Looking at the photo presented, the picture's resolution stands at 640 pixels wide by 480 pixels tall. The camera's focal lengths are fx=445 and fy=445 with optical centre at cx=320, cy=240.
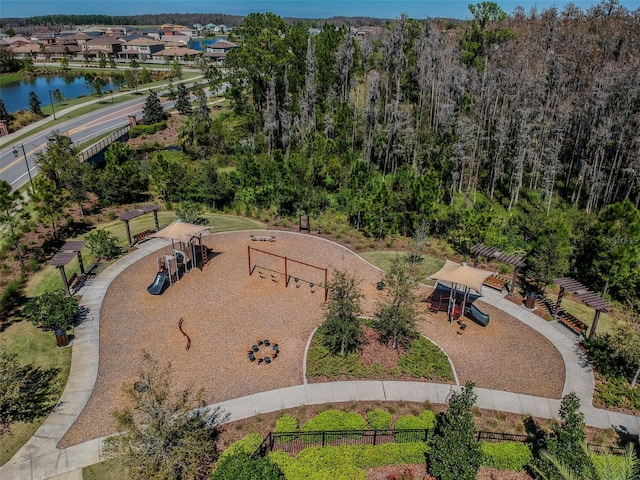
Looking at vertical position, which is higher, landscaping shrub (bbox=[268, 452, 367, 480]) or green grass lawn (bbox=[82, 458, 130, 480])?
landscaping shrub (bbox=[268, 452, 367, 480])

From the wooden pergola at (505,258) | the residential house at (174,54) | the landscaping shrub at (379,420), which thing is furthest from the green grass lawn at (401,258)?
the residential house at (174,54)

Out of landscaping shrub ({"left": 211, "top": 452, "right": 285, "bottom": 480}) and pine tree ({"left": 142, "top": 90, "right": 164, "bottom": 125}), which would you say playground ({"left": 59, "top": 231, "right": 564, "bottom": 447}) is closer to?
landscaping shrub ({"left": 211, "top": 452, "right": 285, "bottom": 480})

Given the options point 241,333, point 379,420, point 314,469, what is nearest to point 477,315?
point 379,420

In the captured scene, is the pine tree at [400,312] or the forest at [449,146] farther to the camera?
the forest at [449,146]

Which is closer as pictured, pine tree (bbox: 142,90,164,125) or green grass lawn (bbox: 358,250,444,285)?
green grass lawn (bbox: 358,250,444,285)

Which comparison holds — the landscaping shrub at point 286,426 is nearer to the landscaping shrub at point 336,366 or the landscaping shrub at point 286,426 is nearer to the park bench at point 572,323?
the landscaping shrub at point 336,366

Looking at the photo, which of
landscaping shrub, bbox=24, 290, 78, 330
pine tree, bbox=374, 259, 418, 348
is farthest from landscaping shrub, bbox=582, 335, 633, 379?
landscaping shrub, bbox=24, 290, 78, 330
